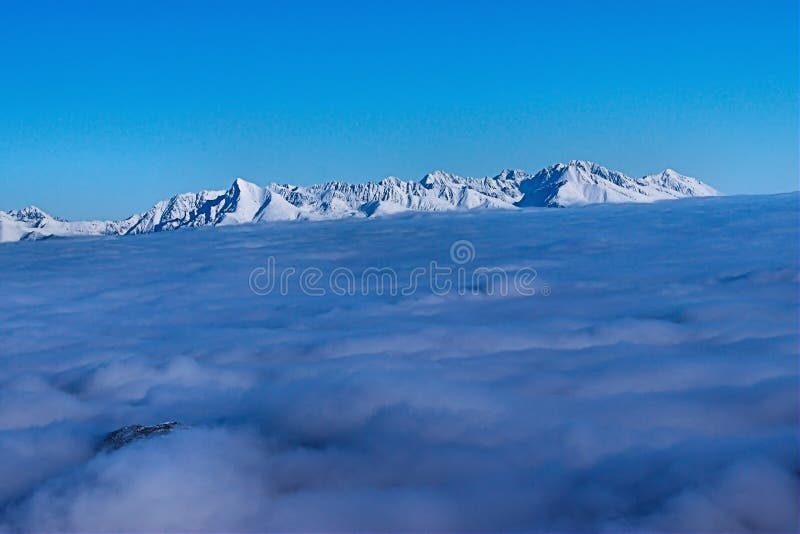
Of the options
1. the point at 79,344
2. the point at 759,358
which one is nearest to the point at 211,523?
the point at 759,358

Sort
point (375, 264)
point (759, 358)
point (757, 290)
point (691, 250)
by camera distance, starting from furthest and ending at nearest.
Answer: point (375, 264) → point (691, 250) → point (757, 290) → point (759, 358)

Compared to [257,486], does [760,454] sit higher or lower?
higher

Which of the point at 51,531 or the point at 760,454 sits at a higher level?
the point at 760,454

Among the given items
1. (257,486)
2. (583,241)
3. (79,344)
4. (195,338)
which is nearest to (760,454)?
(257,486)

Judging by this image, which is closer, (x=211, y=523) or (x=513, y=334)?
(x=211, y=523)

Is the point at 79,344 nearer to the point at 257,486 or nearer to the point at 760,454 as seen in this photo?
the point at 257,486

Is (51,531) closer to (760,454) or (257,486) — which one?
(257,486)

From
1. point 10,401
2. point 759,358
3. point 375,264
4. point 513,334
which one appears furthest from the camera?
point 375,264

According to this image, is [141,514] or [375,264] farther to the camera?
[375,264]

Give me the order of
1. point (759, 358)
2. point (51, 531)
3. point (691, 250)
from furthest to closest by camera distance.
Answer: point (691, 250)
point (759, 358)
point (51, 531)
